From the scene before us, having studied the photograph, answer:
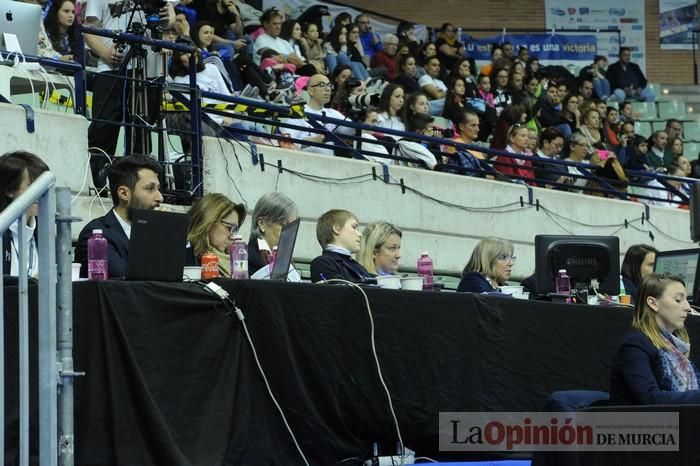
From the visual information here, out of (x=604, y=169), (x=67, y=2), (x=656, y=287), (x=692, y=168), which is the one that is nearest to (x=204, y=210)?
(x=656, y=287)

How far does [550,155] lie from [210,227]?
9.72 m

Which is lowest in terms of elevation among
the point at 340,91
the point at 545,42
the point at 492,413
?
the point at 492,413

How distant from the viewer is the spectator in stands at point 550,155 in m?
15.7

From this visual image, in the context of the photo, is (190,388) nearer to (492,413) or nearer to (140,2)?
(492,413)

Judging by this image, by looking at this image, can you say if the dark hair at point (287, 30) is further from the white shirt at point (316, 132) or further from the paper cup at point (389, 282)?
the paper cup at point (389, 282)

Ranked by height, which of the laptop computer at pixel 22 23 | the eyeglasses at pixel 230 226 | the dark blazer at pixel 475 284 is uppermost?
the laptop computer at pixel 22 23

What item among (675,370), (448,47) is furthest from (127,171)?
(448,47)

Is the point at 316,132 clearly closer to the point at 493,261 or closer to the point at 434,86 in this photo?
the point at 493,261

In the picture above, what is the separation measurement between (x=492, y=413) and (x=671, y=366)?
3.53ft

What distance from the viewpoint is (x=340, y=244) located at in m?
8.12

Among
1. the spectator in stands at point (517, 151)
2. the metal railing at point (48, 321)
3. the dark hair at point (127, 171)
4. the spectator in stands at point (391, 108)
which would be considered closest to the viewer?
the metal railing at point (48, 321)

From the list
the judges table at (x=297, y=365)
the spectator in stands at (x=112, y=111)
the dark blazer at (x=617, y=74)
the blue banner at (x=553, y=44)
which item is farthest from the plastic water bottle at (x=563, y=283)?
the blue banner at (x=553, y=44)

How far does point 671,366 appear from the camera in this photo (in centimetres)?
635

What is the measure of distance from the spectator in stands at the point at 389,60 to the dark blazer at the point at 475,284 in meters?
9.70
